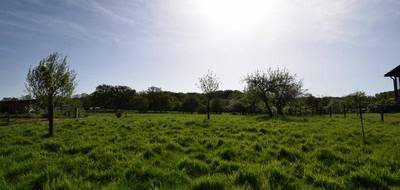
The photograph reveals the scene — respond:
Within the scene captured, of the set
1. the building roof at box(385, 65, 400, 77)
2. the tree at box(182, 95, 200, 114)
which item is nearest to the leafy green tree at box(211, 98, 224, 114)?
the tree at box(182, 95, 200, 114)

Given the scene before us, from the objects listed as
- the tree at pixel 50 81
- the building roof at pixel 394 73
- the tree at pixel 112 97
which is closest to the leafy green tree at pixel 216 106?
the tree at pixel 112 97

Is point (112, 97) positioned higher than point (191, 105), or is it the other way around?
point (112, 97)

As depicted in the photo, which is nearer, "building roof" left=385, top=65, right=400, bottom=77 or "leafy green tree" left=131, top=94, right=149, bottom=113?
"building roof" left=385, top=65, right=400, bottom=77

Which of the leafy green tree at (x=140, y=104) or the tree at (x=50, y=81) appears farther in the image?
the leafy green tree at (x=140, y=104)

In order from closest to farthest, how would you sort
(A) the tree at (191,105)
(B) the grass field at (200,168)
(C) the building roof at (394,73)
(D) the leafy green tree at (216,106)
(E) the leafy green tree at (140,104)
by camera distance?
(B) the grass field at (200,168), (C) the building roof at (394,73), (D) the leafy green tree at (216,106), (A) the tree at (191,105), (E) the leafy green tree at (140,104)

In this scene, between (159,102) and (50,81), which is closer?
(50,81)

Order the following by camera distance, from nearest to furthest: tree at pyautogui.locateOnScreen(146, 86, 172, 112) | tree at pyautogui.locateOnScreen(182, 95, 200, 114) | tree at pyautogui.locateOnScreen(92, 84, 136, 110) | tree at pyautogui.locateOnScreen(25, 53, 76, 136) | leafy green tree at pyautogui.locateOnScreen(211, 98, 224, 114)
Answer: tree at pyautogui.locateOnScreen(25, 53, 76, 136), leafy green tree at pyautogui.locateOnScreen(211, 98, 224, 114), tree at pyautogui.locateOnScreen(182, 95, 200, 114), tree at pyautogui.locateOnScreen(146, 86, 172, 112), tree at pyautogui.locateOnScreen(92, 84, 136, 110)

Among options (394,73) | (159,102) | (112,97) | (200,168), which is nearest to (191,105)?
(159,102)

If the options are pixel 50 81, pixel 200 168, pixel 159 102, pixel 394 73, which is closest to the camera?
pixel 200 168

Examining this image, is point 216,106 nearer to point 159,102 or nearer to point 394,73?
point 159,102

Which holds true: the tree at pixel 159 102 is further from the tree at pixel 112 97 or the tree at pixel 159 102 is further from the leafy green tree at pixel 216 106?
the leafy green tree at pixel 216 106

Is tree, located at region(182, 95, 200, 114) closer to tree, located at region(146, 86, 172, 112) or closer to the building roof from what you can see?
tree, located at region(146, 86, 172, 112)

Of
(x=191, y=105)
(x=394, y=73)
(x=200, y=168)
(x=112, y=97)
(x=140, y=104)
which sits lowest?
(x=200, y=168)

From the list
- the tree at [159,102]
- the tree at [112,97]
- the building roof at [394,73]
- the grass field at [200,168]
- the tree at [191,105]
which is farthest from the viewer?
the tree at [112,97]
